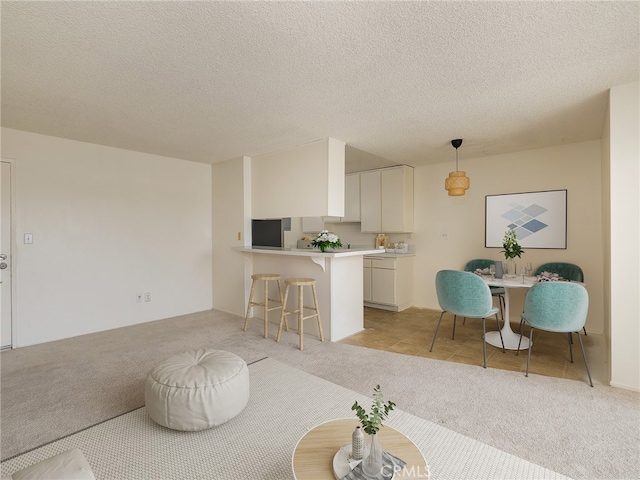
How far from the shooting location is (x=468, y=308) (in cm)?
314

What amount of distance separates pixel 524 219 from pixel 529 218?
0.06 m

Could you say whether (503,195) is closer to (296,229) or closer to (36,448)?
(296,229)

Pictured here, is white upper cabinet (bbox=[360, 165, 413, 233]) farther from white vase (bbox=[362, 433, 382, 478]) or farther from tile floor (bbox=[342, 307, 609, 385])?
white vase (bbox=[362, 433, 382, 478])

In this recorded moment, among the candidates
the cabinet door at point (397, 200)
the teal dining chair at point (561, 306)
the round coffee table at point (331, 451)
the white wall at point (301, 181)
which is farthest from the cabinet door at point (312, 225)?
the round coffee table at point (331, 451)

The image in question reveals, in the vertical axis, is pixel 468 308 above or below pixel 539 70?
below

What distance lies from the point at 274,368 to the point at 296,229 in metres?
3.94

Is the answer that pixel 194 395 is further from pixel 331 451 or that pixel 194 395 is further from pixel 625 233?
pixel 625 233

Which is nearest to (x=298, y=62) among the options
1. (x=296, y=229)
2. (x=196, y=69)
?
(x=196, y=69)

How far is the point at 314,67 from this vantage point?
86.1 inches

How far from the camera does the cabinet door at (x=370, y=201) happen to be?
5.59 metres

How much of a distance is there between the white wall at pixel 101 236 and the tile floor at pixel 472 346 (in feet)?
9.48

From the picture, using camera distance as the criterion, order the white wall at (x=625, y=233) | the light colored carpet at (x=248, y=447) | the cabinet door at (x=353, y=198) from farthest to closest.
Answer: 1. the cabinet door at (x=353, y=198)
2. the white wall at (x=625, y=233)
3. the light colored carpet at (x=248, y=447)

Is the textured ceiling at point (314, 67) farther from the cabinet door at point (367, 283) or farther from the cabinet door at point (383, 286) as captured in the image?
the cabinet door at point (367, 283)

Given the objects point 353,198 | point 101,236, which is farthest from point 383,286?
point 101,236
